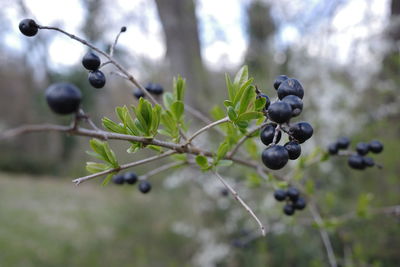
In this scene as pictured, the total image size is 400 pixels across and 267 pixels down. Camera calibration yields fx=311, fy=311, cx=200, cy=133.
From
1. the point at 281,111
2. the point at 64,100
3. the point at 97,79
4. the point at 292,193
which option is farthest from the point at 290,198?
the point at 64,100

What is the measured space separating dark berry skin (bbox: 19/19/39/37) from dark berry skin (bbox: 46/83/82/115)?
0.37m

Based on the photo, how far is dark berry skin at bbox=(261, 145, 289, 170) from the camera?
23.4 inches

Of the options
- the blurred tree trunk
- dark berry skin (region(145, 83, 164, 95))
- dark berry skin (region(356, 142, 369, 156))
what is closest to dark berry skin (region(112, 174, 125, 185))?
dark berry skin (region(145, 83, 164, 95))

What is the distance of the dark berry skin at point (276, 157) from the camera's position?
59cm

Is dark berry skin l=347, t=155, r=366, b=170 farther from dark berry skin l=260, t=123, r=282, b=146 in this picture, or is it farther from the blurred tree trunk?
the blurred tree trunk

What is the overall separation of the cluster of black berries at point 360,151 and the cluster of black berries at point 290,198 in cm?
24

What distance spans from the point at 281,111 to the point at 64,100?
0.38 meters

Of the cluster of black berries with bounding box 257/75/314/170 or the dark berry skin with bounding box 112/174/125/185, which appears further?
the dark berry skin with bounding box 112/174/125/185

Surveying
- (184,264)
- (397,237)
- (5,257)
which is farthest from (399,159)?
(5,257)

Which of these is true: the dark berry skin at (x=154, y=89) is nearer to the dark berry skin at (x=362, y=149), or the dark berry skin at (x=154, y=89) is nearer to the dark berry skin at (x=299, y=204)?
the dark berry skin at (x=299, y=204)

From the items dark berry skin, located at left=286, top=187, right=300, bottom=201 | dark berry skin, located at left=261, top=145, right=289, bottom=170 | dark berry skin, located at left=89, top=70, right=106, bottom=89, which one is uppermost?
dark berry skin, located at left=89, top=70, right=106, bottom=89

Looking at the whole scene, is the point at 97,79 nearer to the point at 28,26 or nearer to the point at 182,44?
the point at 28,26

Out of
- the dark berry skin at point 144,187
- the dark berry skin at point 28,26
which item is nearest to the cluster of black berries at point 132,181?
the dark berry skin at point 144,187

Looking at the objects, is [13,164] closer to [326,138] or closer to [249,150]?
[326,138]
